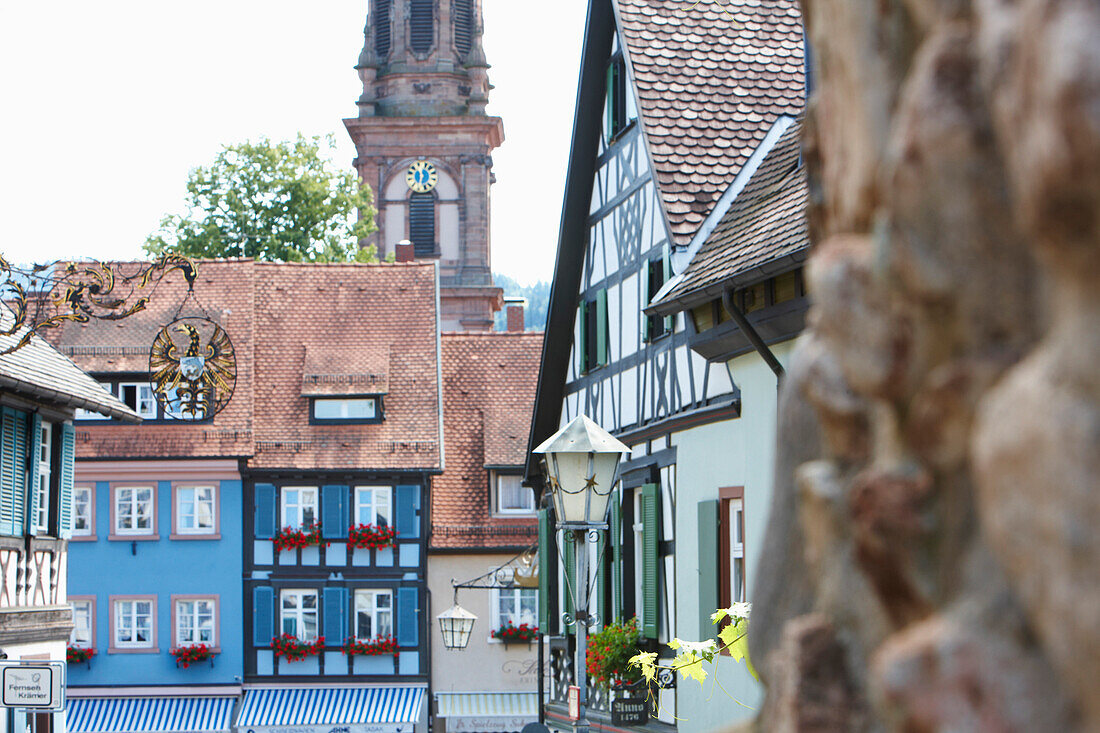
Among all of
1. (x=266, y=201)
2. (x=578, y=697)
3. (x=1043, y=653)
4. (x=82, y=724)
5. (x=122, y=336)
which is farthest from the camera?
(x=266, y=201)

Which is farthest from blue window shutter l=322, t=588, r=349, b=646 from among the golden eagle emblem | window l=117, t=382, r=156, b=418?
the golden eagle emblem

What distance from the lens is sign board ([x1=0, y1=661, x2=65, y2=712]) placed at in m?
14.5

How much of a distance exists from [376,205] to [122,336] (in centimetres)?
2743

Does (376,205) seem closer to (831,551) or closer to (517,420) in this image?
(517,420)

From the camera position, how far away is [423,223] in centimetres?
5853

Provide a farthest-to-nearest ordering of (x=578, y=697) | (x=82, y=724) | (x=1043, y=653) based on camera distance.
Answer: (x=82, y=724), (x=578, y=697), (x=1043, y=653)

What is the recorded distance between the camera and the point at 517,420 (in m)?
32.6

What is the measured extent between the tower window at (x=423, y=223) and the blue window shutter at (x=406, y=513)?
92.3 feet

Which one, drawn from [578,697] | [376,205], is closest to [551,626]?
[578,697]

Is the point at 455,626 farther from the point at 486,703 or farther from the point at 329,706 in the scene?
the point at 486,703

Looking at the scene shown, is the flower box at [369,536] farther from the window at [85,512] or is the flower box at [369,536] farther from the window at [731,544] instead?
the window at [731,544]

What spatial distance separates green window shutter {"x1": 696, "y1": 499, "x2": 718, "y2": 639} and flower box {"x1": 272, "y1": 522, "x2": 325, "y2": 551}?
17.8 m

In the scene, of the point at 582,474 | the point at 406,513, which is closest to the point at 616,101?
the point at 582,474

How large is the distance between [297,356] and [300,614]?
5.05m
